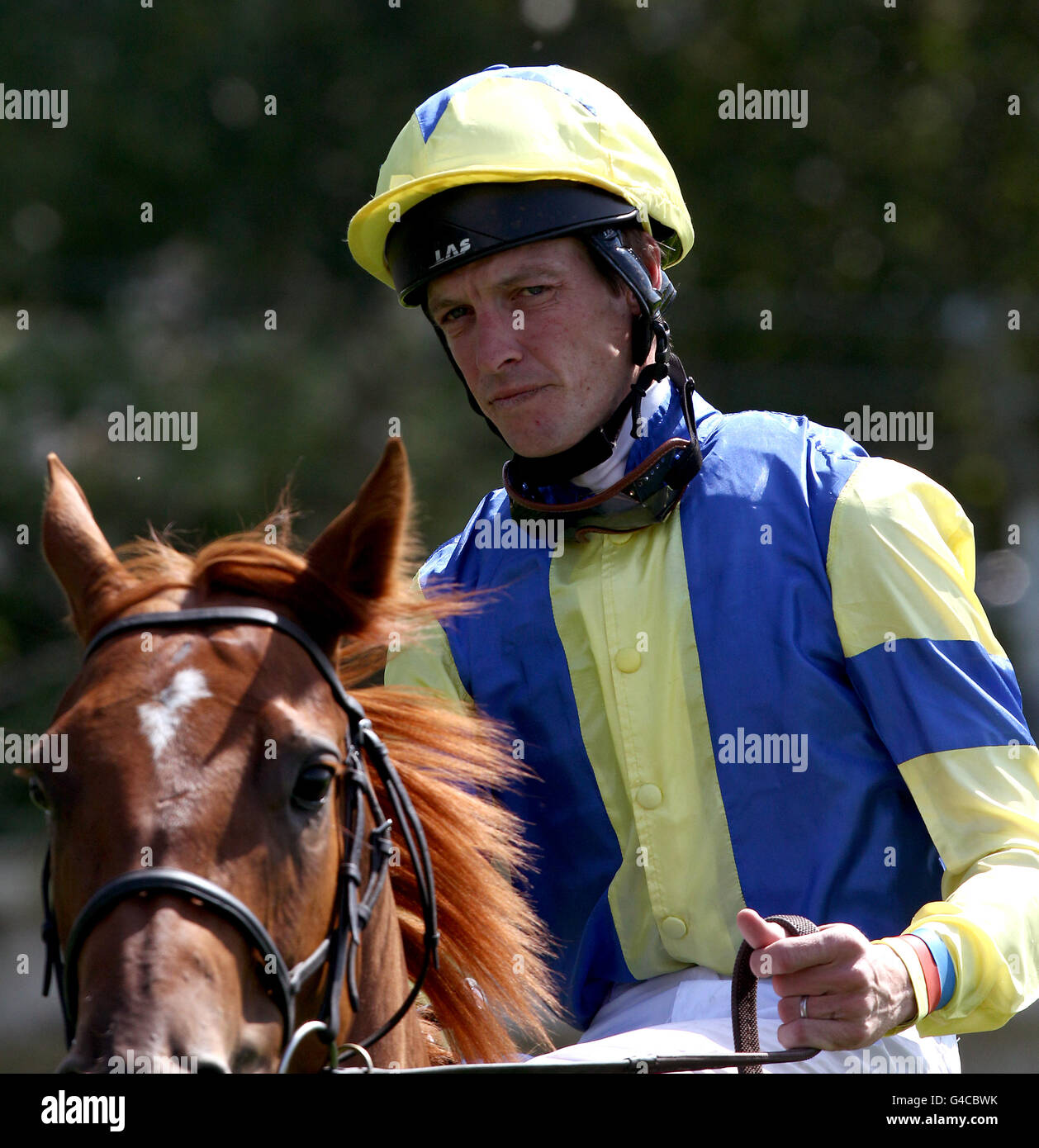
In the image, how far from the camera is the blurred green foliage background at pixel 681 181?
11031 millimetres

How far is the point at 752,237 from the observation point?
478 inches

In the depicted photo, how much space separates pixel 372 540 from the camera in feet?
6.27

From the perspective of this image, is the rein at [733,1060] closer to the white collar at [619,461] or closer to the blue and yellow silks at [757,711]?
the blue and yellow silks at [757,711]

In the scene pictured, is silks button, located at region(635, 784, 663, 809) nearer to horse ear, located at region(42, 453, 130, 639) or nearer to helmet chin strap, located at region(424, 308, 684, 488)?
helmet chin strap, located at region(424, 308, 684, 488)

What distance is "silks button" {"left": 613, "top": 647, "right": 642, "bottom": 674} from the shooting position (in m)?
2.37

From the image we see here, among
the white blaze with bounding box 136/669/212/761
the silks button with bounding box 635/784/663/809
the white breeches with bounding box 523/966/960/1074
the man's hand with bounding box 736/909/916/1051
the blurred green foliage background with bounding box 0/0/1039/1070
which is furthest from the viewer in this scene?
the blurred green foliage background with bounding box 0/0/1039/1070

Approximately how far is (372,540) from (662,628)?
654 millimetres

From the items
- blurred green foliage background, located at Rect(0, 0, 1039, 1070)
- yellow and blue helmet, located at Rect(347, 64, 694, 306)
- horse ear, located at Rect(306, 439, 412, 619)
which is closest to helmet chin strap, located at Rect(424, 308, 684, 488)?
yellow and blue helmet, located at Rect(347, 64, 694, 306)

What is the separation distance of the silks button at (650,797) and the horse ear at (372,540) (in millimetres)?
638

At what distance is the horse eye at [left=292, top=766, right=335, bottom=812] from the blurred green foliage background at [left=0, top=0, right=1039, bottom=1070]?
881 centimetres

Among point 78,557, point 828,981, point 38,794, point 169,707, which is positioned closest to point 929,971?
point 828,981
